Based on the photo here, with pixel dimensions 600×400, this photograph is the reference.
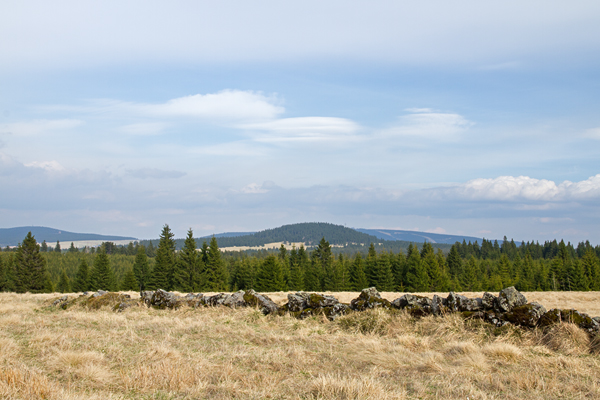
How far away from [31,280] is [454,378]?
84.2 metres

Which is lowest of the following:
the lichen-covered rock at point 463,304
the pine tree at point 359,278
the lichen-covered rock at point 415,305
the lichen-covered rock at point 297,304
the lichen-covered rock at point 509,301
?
the pine tree at point 359,278

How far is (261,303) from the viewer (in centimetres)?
1670

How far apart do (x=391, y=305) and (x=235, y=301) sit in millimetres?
7235

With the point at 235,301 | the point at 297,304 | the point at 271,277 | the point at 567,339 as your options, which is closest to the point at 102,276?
the point at 271,277

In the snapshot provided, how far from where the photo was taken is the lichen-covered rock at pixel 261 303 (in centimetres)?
1630

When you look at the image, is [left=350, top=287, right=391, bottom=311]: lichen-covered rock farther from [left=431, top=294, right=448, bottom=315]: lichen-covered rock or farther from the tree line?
the tree line

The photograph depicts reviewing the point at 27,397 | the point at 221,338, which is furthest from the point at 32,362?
the point at 221,338

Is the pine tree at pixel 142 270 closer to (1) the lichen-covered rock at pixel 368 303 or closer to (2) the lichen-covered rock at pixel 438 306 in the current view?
(1) the lichen-covered rock at pixel 368 303

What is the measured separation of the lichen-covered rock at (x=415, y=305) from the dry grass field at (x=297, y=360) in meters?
0.58

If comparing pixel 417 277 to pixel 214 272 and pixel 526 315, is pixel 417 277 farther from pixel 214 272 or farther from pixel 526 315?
pixel 526 315

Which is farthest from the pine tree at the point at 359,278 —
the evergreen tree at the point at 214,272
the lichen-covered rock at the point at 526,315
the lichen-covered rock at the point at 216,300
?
the lichen-covered rock at the point at 526,315

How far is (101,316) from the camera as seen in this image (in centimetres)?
1478

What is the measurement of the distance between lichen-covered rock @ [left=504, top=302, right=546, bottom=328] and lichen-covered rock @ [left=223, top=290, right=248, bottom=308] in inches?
424

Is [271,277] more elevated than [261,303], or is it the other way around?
[261,303]
